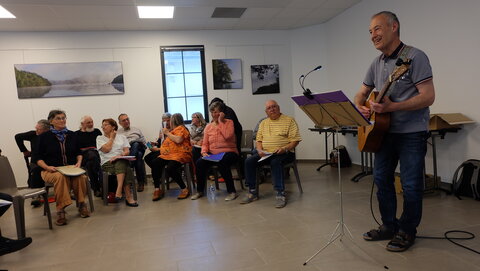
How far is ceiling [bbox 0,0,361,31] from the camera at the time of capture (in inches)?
187

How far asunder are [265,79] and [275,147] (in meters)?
3.06

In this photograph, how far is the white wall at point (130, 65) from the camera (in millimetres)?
5852

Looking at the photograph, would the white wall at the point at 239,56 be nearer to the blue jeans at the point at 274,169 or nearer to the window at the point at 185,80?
the window at the point at 185,80

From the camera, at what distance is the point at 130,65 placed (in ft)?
20.4

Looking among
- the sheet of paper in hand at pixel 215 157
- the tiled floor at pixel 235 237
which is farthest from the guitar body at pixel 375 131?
the sheet of paper in hand at pixel 215 157

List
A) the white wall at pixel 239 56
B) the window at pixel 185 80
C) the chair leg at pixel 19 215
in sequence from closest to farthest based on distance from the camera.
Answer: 1. the chair leg at pixel 19 215
2. the white wall at pixel 239 56
3. the window at pixel 185 80

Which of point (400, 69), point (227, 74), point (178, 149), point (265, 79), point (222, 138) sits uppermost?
point (227, 74)

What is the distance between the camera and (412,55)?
216 cm

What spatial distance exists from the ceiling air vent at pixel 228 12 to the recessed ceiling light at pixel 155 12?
74 cm

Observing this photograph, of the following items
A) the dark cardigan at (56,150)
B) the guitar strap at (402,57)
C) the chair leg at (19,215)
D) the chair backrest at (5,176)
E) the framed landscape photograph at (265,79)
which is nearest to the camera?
the guitar strap at (402,57)

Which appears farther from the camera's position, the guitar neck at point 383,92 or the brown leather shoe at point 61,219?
the brown leather shoe at point 61,219

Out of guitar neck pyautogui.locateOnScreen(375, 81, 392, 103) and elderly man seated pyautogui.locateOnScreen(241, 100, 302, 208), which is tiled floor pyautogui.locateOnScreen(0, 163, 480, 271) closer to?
elderly man seated pyautogui.locateOnScreen(241, 100, 302, 208)

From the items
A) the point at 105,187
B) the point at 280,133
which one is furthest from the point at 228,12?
the point at 105,187

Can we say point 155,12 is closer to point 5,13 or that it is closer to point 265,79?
point 5,13
